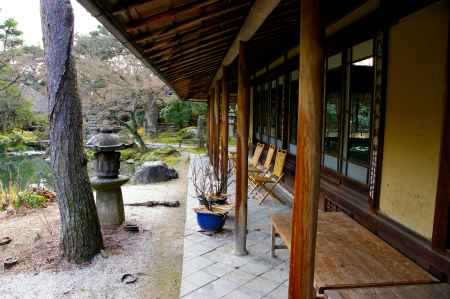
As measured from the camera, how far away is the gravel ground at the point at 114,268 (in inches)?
138

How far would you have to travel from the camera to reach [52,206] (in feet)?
22.5

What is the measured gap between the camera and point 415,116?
7.32 feet

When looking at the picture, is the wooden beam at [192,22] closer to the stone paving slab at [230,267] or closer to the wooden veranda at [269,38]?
the wooden veranda at [269,38]

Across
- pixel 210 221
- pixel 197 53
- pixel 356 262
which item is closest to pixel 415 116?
pixel 356 262

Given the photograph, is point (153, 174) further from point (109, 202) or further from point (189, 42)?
point (189, 42)

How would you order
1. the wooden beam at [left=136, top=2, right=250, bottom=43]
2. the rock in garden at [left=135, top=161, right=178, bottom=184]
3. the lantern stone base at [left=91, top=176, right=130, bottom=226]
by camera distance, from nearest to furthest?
the wooden beam at [left=136, top=2, right=250, bottom=43]
the lantern stone base at [left=91, top=176, right=130, bottom=226]
the rock in garden at [left=135, top=161, right=178, bottom=184]

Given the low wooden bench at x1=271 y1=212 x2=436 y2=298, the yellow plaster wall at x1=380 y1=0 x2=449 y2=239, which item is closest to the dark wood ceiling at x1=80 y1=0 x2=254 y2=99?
the yellow plaster wall at x1=380 y1=0 x2=449 y2=239

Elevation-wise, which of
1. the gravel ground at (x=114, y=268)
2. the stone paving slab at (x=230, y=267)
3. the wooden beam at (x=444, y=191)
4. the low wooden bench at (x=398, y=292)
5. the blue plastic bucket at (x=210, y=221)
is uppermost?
the wooden beam at (x=444, y=191)

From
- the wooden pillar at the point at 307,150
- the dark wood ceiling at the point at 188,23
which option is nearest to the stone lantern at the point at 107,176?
the dark wood ceiling at the point at 188,23

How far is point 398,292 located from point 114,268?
3.29m

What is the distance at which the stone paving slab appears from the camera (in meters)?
2.60

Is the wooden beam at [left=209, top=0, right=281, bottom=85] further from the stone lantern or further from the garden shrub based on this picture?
the garden shrub

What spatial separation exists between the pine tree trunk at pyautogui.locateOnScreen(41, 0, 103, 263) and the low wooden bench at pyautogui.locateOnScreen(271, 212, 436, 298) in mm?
Answer: 2762

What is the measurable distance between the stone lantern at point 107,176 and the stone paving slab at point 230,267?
1.74 metres
